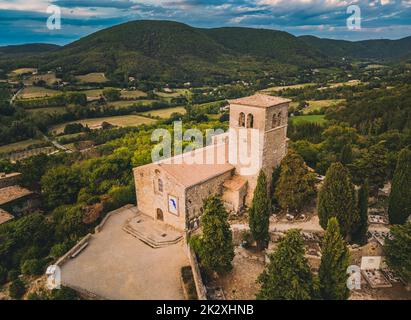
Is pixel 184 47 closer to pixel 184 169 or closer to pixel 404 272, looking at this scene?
pixel 184 169

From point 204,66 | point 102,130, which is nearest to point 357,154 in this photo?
point 102,130

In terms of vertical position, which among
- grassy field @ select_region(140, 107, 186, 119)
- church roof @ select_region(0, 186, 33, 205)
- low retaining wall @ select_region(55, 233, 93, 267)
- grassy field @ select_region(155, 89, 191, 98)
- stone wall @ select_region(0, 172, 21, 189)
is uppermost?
grassy field @ select_region(155, 89, 191, 98)

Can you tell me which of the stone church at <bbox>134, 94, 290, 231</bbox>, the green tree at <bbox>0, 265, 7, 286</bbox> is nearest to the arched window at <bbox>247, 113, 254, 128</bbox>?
the stone church at <bbox>134, 94, 290, 231</bbox>

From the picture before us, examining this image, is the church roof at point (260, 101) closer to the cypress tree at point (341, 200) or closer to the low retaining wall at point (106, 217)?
the cypress tree at point (341, 200)

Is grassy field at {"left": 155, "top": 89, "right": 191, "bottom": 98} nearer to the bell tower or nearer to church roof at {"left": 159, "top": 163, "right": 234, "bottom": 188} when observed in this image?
the bell tower

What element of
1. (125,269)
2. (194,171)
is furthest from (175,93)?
(125,269)

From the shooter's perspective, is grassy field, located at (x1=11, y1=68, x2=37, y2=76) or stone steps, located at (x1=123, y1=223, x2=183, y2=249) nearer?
stone steps, located at (x1=123, y1=223, x2=183, y2=249)

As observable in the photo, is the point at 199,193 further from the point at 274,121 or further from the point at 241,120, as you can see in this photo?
the point at 274,121
